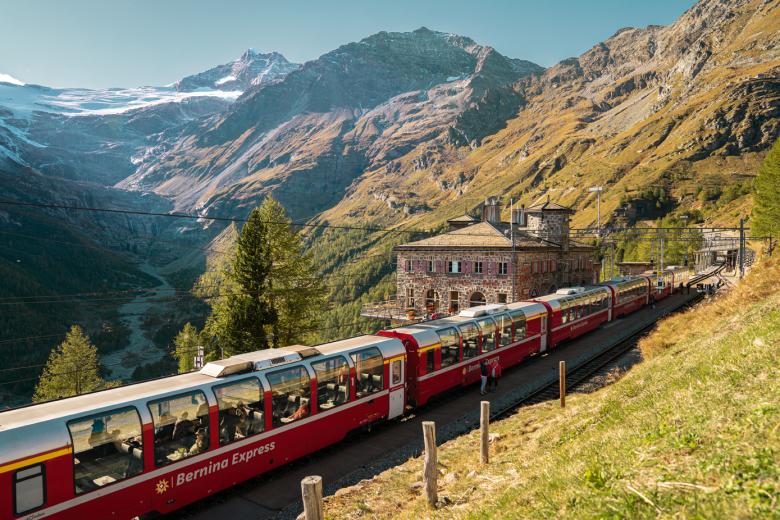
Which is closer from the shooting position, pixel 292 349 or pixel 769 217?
pixel 292 349

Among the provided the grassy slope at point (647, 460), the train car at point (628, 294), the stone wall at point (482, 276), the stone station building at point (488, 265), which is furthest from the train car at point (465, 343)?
the stone wall at point (482, 276)

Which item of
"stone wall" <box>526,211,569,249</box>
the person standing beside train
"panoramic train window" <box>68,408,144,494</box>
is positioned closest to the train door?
the person standing beside train

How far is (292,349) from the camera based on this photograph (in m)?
16.2

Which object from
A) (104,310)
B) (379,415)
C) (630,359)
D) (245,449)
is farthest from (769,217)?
(104,310)

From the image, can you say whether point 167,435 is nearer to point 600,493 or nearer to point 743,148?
point 600,493

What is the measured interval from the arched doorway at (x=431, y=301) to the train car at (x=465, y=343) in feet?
70.7

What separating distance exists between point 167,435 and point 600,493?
1001cm

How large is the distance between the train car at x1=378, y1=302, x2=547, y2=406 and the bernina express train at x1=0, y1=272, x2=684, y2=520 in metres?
0.09

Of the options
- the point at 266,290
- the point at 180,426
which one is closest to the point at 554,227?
the point at 266,290

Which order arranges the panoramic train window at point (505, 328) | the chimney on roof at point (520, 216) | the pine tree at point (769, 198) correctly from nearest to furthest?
the panoramic train window at point (505, 328), the pine tree at point (769, 198), the chimney on roof at point (520, 216)

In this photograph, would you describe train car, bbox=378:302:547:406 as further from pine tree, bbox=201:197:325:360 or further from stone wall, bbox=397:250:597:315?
stone wall, bbox=397:250:597:315

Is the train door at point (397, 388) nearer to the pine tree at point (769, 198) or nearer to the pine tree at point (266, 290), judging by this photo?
the pine tree at point (266, 290)

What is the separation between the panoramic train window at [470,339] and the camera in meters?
23.2

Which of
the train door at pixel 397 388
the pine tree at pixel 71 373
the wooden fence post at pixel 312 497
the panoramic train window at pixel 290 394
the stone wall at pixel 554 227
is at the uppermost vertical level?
the stone wall at pixel 554 227
